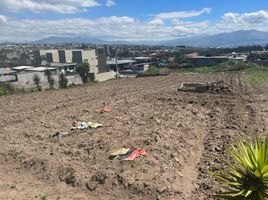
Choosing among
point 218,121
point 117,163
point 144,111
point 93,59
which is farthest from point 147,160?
point 93,59

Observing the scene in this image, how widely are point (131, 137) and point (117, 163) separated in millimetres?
2166

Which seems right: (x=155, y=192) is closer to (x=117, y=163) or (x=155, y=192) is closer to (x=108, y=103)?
(x=117, y=163)

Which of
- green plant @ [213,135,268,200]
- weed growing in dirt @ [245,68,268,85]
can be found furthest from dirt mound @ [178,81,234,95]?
green plant @ [213,135,268,200]

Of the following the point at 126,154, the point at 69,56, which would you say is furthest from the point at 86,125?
the point at 69,56

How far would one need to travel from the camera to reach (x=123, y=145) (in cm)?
A: 1014

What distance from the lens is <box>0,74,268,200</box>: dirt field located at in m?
7.62

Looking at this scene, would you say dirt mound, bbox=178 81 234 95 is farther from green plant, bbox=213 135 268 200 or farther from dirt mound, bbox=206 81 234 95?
green plant, bbox=213 135 268 200

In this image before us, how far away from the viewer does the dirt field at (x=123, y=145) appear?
762 centimetres

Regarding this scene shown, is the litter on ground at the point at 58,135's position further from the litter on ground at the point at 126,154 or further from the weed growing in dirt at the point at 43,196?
the weed growing in dirt at the point at 43,196

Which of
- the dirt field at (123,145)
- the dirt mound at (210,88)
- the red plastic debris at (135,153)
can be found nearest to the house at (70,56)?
the dirt mound at (210,88)

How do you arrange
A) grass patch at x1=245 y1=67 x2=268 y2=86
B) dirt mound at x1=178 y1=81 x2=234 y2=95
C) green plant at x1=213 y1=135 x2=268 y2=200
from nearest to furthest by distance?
green plant at x1=213 y1=135 x2=268 y2=200 → dirt mound at x1=178 y1=81 x2=234 y2=95 → grass patch at x1=245 y1=67 x2=268 y2=86

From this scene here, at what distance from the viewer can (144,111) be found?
49.3 feet

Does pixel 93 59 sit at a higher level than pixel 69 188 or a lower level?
lower

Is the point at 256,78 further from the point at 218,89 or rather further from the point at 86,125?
→ the point at 86,125
